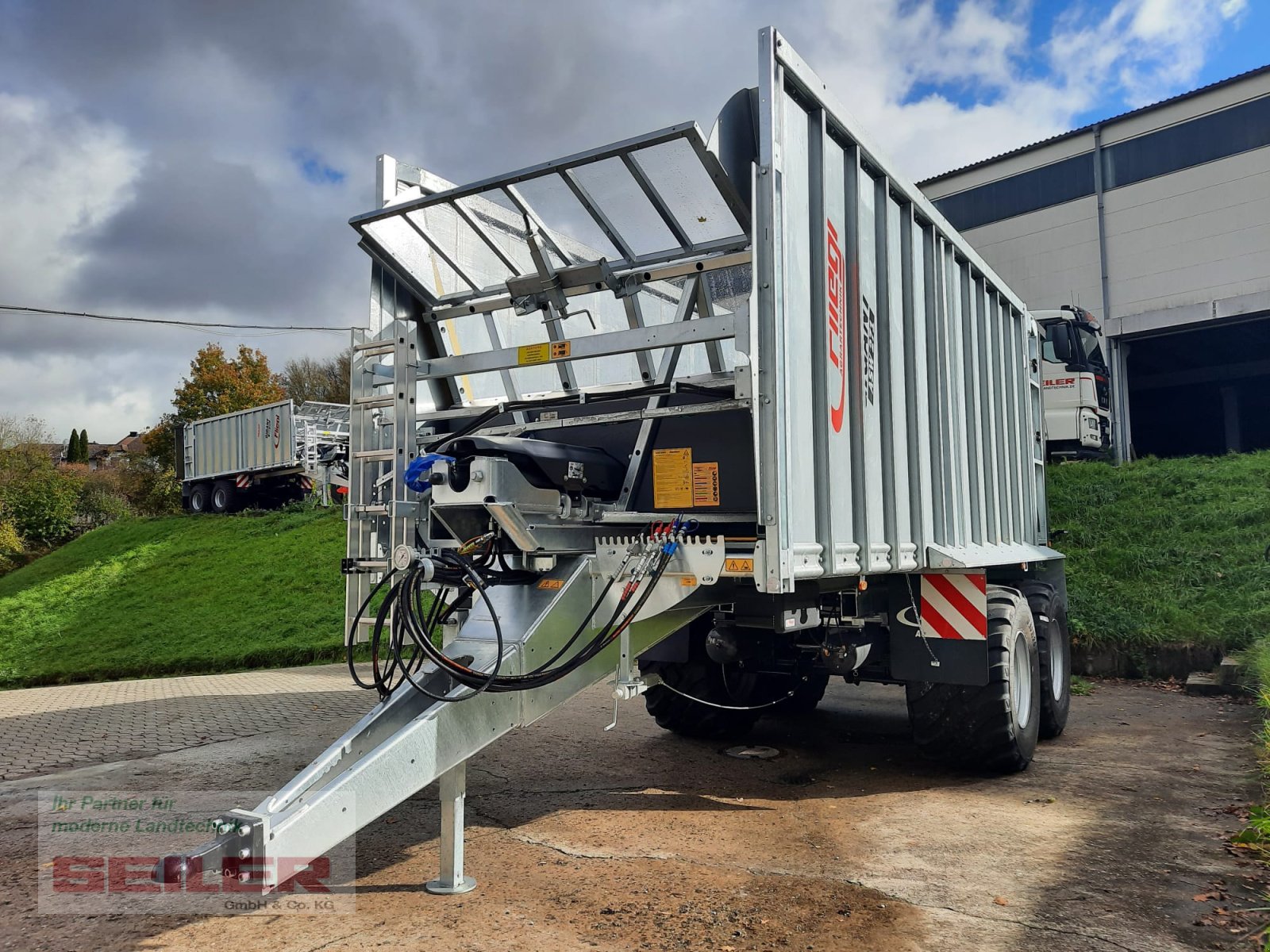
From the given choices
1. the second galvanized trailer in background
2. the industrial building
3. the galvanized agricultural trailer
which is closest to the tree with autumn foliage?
the second galvanized trailer in background

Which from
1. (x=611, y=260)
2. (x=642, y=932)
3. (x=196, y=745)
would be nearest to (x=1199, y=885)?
(x=642, y=932)

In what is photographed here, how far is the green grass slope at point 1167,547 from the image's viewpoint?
32.8 ft

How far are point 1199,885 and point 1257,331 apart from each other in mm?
20562

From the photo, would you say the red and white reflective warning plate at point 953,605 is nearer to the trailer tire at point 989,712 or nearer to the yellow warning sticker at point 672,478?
the trailer tire at point 989,712

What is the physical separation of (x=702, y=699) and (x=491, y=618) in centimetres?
289

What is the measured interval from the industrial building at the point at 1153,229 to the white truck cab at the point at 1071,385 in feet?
12.5

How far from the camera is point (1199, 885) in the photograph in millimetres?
3881

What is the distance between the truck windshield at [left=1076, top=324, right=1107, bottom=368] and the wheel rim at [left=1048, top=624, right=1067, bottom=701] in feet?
32.7

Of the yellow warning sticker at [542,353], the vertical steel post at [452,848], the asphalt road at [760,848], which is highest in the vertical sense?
the yellow warning sticker at [542,353]

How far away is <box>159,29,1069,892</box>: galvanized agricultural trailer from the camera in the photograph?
3.73 metres

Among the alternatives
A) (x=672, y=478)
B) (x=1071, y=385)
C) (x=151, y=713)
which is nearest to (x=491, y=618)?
(x=672, y=478)

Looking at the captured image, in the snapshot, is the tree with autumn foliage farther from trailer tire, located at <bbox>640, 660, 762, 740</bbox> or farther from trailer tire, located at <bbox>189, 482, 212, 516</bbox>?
trailer tire, located at <bbox>640, 660, 762, 740</bbox>

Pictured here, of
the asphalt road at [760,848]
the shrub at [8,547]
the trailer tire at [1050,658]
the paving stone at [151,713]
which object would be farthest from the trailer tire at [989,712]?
the shrub at [8,547]

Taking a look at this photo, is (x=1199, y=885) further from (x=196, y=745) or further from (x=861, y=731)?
(x=196, y=745)
